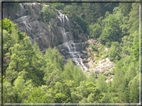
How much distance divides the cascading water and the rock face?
40.0 inches

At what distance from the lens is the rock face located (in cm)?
3972

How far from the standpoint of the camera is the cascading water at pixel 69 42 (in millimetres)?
44147

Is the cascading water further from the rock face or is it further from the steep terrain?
the rock face

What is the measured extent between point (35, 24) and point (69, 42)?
6.58 metres

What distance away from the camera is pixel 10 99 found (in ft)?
45.6

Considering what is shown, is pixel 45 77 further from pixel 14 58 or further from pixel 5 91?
pixel 5 91

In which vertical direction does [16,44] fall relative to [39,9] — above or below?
below

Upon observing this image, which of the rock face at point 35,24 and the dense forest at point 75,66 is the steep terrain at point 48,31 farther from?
the dense forest at point 75,66

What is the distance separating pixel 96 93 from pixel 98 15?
37.7 meters

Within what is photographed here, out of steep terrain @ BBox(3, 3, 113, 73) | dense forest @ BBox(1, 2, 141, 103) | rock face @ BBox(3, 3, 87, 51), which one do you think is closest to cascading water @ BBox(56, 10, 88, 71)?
steep terrain @ BBox(3, 3, 113, 73)

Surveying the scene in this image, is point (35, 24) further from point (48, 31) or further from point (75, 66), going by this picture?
point (75, 66)

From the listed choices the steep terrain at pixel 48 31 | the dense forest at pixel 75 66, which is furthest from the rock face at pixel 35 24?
the dense forest at pixel 75 66

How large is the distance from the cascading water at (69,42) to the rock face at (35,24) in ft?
3.33

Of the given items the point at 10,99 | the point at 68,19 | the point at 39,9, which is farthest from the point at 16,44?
the point at 68,19
